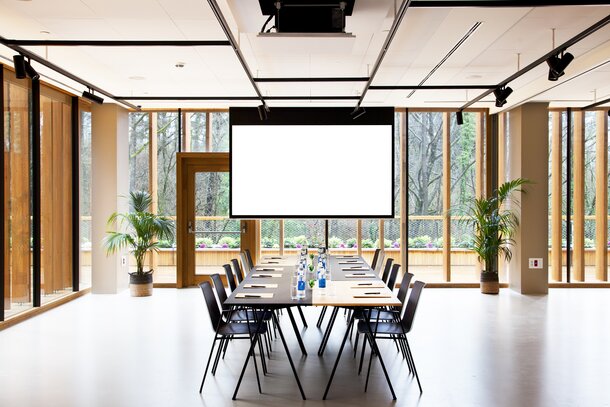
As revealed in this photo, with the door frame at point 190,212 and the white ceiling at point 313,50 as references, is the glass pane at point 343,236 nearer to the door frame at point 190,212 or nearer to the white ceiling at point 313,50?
the door frame at point 190,212

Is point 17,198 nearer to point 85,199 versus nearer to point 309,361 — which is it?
point 85,199

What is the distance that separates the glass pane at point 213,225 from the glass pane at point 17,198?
3.37 meters

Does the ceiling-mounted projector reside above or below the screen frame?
above

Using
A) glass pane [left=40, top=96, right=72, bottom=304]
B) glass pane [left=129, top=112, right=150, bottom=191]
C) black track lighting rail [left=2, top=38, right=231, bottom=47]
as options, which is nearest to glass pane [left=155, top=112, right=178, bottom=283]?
glass pane [left=129, top=112, right=150, bottom=191]

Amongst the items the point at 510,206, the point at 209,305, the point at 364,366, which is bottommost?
the point at 364,366

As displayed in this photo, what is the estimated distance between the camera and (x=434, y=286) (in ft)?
36.1

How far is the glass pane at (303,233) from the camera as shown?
1110 centimetres

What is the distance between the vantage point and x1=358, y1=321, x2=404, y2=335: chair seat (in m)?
5.32

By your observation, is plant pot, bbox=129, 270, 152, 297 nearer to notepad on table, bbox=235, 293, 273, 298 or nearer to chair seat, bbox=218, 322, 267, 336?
chair seat, bbox=218, 322, 267, 336

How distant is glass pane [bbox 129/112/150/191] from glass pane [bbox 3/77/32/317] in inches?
115

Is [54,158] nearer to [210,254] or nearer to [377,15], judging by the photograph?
[210,254]

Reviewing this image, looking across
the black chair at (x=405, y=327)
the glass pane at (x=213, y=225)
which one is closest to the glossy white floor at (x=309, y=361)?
the black chair at (x=405, y=327)

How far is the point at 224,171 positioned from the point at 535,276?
5.64 metres

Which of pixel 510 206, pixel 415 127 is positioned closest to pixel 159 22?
pixel 415 127
